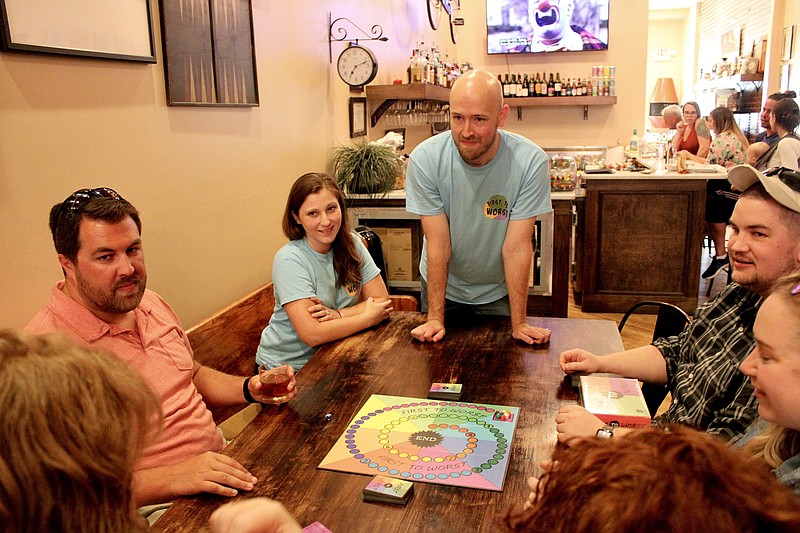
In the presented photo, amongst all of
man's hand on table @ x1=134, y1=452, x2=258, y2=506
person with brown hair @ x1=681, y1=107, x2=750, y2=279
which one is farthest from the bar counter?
man's hand on table @ x1=134, y1=452, x2=258, y2=506

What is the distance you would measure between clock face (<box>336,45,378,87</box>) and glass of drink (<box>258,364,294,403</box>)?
9.48 ft

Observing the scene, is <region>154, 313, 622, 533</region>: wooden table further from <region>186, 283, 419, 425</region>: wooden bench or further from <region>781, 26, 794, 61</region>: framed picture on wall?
<region>781, 26, 794, 61</region>: framed picture on wall

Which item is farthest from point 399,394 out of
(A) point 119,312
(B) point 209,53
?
(B) point 209,53

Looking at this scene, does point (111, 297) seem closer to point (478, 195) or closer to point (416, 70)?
point (478, 195)

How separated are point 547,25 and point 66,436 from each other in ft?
29.8

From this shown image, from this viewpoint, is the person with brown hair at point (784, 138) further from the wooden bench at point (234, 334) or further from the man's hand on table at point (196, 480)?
the man's hand on table at point (196, 480)

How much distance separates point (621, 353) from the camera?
209cm

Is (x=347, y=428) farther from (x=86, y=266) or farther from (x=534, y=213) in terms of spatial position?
(x=534, y=213)

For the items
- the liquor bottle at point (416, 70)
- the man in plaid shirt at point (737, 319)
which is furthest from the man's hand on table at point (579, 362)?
the liquor bottle at point (416, 70)

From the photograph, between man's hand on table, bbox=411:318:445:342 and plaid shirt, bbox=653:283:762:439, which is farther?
man's hand on table, bbox=411:318:445:342

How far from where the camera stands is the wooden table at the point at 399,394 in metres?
1.34

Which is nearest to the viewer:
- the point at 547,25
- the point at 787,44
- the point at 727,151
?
the point at 727,151

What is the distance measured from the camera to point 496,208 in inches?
107

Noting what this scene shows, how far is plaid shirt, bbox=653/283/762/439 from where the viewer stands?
5.46 feet
